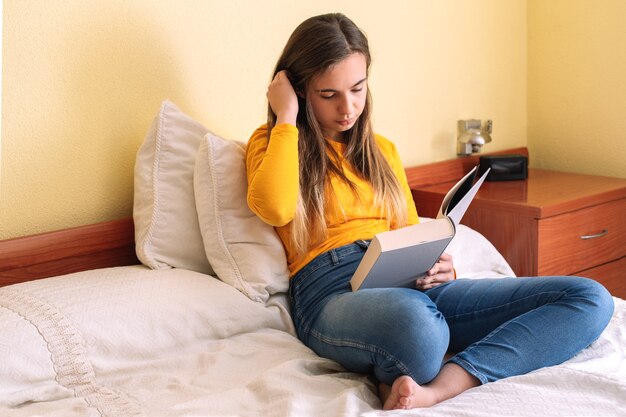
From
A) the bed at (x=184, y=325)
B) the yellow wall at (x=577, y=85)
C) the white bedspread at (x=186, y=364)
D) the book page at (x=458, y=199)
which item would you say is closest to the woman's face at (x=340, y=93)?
the bed at (x=184, y=325)

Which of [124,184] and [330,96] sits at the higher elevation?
[330,96]

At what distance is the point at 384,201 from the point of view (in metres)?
1.72

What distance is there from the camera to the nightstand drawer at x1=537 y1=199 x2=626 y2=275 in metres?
2.11

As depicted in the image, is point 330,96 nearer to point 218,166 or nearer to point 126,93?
point 218,166

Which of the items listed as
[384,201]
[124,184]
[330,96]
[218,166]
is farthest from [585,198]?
[124,184]

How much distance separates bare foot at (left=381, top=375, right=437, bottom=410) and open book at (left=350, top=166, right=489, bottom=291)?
0.22 metres

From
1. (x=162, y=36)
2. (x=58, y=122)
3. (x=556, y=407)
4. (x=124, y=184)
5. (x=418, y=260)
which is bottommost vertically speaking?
(x=556, y=407)

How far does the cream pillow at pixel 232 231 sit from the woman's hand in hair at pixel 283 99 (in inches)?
5.8

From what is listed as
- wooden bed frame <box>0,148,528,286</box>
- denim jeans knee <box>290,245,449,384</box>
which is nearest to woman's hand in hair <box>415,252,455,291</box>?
denim jeans knee <box>290,245,449,384</box>

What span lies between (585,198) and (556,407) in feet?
3.80

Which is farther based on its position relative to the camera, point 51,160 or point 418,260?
point 51,160

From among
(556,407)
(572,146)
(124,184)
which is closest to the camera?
(556,407)

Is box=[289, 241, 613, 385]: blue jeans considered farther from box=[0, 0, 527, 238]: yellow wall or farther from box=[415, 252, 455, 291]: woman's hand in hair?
box=[0, 0, 527, 238]: yellow wall

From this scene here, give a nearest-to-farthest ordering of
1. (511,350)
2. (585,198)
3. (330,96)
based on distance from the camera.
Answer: (511,350) < (330,96) < (585,198)
